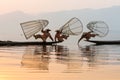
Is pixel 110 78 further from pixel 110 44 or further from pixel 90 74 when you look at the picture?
pixel 110 44

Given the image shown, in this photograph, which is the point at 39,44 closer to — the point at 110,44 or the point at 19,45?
the point at 19,45

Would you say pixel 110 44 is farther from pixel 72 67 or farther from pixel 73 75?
pixel 73 75

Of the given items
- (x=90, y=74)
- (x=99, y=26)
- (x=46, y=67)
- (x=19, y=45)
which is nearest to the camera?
(x=90, y=74)

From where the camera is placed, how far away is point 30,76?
19.1 m

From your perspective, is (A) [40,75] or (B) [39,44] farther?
(B) [39,44]

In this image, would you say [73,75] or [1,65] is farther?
[1,65]

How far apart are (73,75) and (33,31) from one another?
31901 millimetres

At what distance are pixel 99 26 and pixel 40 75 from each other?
37076 mm

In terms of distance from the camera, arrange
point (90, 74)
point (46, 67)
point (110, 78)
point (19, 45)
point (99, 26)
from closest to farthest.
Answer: point (110, 78) < point (90, 74) < point (46, 67) < point (19, 45) < point (99, 26)

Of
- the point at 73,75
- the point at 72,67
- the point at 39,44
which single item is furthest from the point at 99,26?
the point at 73,75

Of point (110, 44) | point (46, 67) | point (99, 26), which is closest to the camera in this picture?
point (46, 67)

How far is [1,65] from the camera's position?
77.5ft

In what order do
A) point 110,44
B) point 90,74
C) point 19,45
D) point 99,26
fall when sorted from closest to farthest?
point 90,74 < point 19,45 < point 110,44 < point 99,26

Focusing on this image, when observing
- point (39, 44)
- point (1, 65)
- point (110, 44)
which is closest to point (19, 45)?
point (39, 44)
